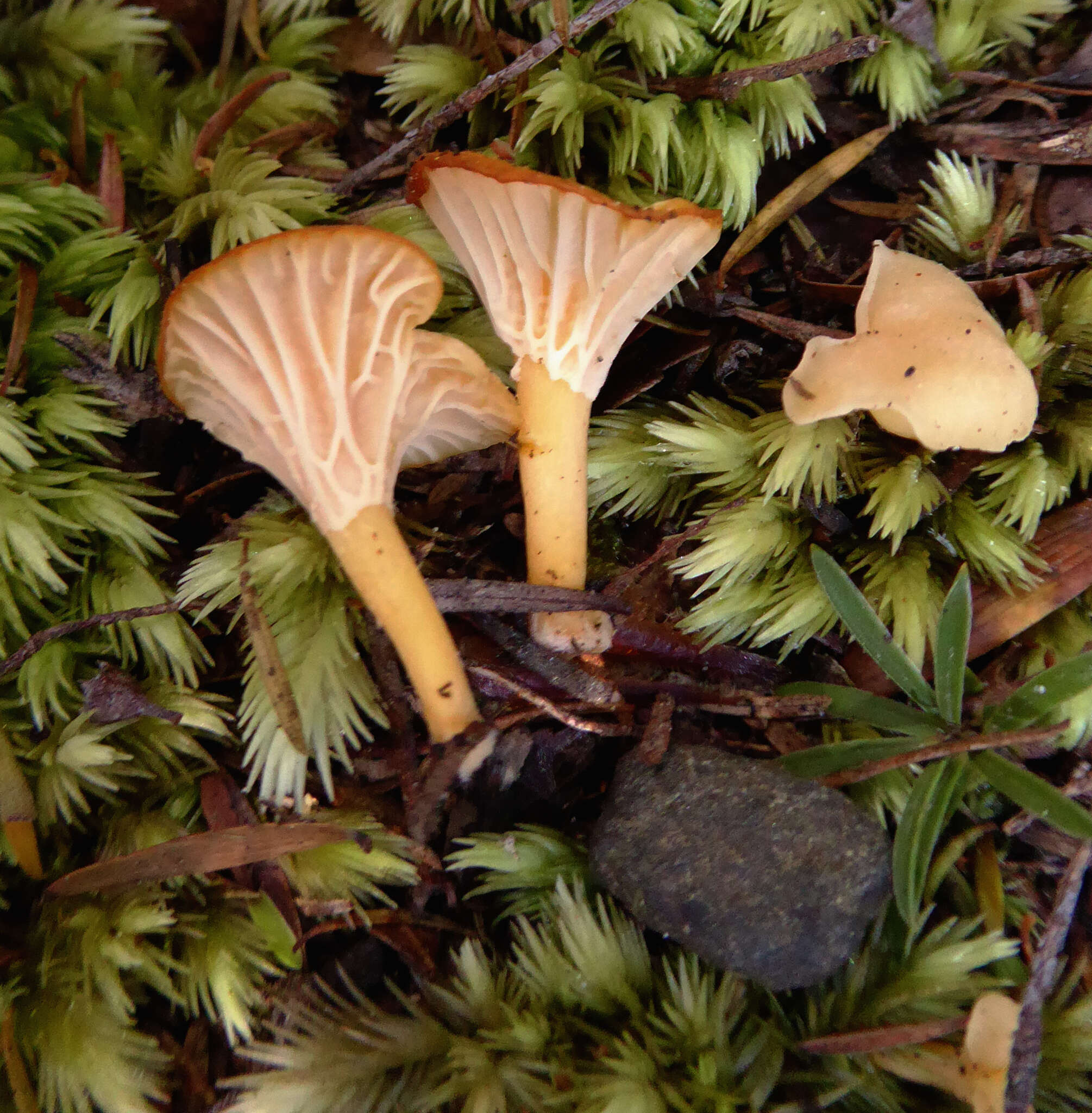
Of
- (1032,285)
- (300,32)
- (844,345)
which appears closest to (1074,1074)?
(844,345)

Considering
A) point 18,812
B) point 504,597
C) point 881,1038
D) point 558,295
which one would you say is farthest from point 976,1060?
point 18,812

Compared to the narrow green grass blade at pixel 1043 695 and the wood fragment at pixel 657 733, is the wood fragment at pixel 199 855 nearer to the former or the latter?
the wood fragment at pixel 657 733

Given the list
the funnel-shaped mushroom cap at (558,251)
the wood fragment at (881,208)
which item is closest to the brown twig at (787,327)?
the funnel-shaped mushroom cap at (558,251)

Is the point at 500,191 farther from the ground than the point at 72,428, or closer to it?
farther from the ground

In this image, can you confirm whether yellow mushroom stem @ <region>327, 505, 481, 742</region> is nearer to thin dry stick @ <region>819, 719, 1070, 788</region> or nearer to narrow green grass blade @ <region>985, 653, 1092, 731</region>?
thin dry stick @ <region>819, 719, 1070, 788</region>

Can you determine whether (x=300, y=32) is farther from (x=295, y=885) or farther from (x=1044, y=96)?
(x=295, y=885)
